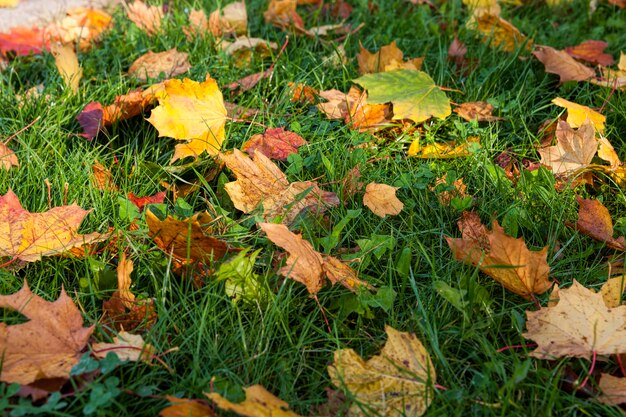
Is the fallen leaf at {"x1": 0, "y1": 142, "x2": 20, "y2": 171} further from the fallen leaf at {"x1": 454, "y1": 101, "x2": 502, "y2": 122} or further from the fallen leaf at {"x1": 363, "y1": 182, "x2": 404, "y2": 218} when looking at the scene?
the fallen leaf at {"x1": 454, "y1": 101, "x2": 502, "y2": 122}

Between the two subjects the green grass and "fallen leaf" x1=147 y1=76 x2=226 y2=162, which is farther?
"fallen leaf" x1=147 y1=76 x2=226 y2=162

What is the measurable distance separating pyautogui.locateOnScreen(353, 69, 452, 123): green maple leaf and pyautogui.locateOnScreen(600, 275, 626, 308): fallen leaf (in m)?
0.79

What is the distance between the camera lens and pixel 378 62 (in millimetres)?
2461

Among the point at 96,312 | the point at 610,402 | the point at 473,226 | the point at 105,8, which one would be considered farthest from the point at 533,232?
the point at 105,8

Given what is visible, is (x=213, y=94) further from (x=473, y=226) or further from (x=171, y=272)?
(x=473, y=226)

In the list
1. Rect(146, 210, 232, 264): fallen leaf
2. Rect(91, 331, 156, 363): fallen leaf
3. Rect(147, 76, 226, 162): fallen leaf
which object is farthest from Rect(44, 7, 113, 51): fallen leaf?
Rect(91, 331, 156, 363): fallen leaf

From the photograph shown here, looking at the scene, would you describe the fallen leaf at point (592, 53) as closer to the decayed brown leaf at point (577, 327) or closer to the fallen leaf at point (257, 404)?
the decayed brown leaf at point (577, 327)

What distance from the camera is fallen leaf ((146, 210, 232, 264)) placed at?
5.19ft

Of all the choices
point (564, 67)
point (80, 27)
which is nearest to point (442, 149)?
point (564, 67)

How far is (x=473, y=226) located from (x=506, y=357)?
16.5 inches

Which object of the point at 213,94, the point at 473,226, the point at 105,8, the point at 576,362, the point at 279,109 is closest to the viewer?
the point at 576,362

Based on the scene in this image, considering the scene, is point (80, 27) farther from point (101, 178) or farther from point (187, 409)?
point (187, 409)

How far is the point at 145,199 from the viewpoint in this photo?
6.20ft

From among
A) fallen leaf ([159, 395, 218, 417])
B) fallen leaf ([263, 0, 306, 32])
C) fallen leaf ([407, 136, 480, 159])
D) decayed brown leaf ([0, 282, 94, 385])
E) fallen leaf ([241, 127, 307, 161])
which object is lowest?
fallen leaf ([407, 136, 480, 159])
